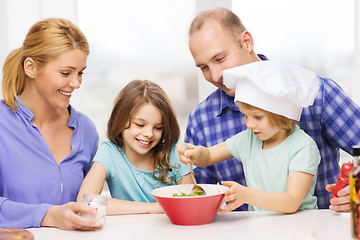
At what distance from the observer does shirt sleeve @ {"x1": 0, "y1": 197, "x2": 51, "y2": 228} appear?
1453 mm

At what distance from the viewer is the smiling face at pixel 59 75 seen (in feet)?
5.59

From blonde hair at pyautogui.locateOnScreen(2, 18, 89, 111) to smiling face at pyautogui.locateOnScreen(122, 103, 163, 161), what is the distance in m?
0.31

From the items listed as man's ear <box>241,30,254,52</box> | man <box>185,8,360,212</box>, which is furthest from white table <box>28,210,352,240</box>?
man's ear <box>241,30,254,52</box>

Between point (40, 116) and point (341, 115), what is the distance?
1.15 meters

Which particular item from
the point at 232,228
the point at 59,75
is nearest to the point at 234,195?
the point at 232,228

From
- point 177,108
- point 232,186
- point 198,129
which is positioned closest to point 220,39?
point 198,129

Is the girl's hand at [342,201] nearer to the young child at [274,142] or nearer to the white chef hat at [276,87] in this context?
the young child at [274,142]

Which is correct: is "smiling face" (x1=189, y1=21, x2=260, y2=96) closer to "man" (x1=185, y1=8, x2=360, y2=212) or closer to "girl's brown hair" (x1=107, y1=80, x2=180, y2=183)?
"man" (x1=185, y1=8, x2=360, y2=212)

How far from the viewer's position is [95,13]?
296 cm

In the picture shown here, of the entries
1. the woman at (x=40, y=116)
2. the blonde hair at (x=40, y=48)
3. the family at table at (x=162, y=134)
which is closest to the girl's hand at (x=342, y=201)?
the family at table at (x=162, y=134)

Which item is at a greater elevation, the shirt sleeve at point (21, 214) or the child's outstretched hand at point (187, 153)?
the child's outstretched hand at point (187, 153)

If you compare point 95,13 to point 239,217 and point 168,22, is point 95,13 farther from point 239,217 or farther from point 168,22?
point 239,217

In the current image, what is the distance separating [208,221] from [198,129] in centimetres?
69

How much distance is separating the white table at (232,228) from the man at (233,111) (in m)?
0.47
